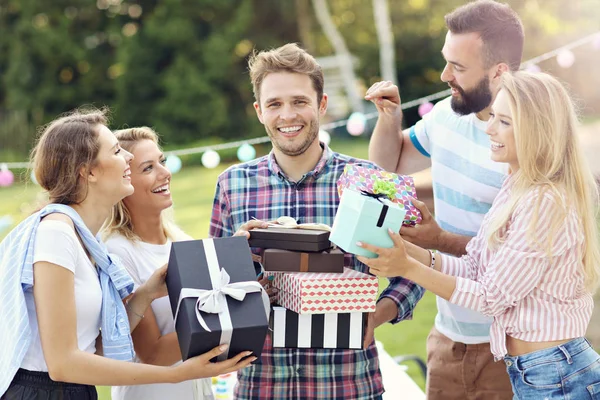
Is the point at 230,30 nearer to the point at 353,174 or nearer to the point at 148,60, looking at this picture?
the point at 148,60

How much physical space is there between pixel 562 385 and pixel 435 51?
1562 centimetres

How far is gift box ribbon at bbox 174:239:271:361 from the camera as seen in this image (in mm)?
2082

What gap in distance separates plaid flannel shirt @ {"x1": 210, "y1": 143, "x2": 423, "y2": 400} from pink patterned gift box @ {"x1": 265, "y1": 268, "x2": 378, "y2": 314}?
35 centimetres

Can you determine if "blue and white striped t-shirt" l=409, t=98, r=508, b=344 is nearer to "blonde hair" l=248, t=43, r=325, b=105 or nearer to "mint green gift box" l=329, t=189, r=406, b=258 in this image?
"blonde hair" l=248, t=43, r=325, b=105

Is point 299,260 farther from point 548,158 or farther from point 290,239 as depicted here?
point 548,158

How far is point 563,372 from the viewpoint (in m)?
2.24

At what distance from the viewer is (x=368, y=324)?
2381 millimetres

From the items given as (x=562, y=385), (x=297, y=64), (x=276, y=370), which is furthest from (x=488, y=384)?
(x=297, y=64)

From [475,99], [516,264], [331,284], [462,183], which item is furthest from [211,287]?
[475,99]

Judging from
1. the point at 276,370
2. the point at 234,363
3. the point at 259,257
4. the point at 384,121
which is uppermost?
the point at 384,121

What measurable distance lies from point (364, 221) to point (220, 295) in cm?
48

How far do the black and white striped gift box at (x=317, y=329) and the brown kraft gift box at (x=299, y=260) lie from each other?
0.47 feet

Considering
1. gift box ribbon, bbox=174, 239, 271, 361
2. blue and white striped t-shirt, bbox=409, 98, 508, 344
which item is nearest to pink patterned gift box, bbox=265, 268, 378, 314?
gift box ribbon, bbox=174, 239, 271, 361

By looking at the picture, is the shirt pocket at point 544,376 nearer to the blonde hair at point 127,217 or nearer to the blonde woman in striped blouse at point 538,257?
the blonde woman in striped blouse at point 538,257
